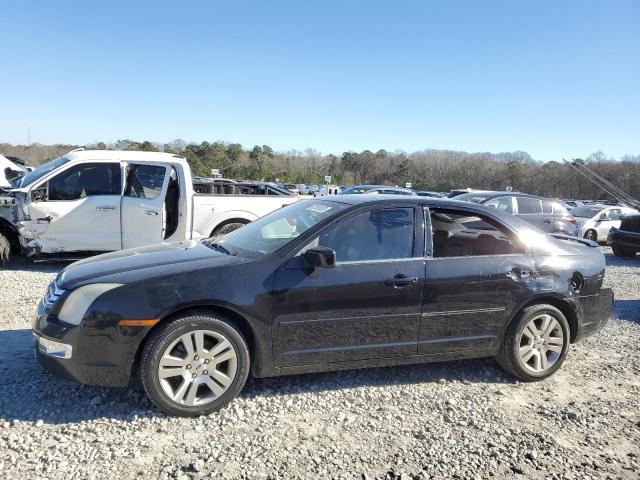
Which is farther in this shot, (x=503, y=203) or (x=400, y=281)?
(x=503, y=203)

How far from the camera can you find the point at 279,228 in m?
4.12

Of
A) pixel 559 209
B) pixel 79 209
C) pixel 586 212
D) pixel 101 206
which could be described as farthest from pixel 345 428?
pixel 586 212

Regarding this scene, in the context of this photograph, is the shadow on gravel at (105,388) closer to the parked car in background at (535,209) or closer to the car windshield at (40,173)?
the car windshield at (40,173)

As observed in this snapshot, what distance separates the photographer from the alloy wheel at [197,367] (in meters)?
3.18

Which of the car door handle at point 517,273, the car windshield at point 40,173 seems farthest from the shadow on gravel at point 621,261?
the car windshield at point 40,173

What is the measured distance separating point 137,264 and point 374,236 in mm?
1869

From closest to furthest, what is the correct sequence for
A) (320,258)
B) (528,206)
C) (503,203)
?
(320,258), (503,203), (528,206)

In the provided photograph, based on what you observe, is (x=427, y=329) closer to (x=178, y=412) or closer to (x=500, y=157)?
(x=178, y=412)

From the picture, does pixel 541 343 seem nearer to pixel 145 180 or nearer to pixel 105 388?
pixel 105 388

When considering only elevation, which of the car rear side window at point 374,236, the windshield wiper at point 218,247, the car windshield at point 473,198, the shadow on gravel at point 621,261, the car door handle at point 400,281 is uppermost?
the car windshield at point 473,198

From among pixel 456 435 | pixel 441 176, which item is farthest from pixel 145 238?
pixel 441 176

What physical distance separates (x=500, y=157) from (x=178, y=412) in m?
88.6

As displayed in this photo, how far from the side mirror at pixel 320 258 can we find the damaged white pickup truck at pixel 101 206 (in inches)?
191

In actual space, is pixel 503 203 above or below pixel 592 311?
above
